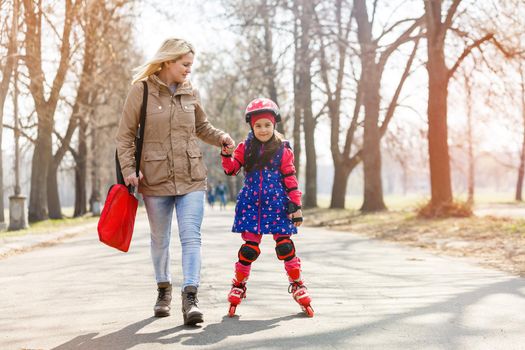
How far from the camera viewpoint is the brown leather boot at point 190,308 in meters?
4.50

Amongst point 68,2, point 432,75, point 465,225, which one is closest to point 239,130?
point 68,2

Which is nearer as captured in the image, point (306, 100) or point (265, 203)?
point (265, 203)

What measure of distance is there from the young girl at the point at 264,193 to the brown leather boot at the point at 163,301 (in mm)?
478

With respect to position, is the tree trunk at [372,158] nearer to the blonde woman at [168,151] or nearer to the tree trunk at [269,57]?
A: the tree trunk at [269,57]

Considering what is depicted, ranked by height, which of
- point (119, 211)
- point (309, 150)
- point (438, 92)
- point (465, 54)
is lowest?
point (119, 211)

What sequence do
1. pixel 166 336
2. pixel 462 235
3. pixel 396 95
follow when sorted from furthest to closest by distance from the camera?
pixel 396 95
pixel 462 235
pixel 166 336

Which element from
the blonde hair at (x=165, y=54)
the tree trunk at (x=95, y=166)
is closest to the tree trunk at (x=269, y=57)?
the tree trunk at (x=95, y=166)

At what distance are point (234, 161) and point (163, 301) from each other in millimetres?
1135

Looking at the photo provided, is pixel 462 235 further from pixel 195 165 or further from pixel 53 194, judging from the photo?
pixel 53 194

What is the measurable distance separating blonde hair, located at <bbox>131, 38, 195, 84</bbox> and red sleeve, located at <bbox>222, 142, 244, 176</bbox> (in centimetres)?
A: 78

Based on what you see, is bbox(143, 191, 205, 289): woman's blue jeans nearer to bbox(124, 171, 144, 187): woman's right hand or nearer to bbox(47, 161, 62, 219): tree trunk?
bbox(124, 171, 144, 187): woman's right hand

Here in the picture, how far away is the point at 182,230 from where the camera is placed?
488cm

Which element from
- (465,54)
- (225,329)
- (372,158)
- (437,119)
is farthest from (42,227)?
(225,329)

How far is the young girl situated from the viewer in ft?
16.4
